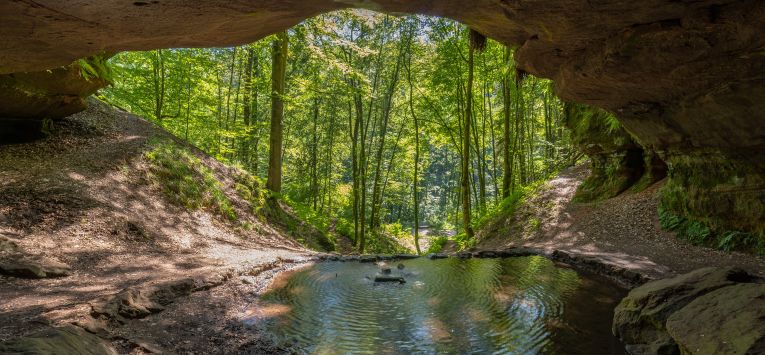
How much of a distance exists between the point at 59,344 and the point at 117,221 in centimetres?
660

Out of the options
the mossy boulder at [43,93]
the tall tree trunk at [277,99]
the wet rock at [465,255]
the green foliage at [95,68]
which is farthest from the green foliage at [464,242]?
the mossy boulder at [43,93]

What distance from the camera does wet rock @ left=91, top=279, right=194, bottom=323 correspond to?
199 inches

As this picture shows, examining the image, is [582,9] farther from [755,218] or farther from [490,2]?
[755,218]

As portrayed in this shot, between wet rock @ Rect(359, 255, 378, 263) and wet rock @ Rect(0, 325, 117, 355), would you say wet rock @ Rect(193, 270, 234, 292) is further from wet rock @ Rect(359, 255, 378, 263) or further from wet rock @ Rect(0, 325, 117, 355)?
wet rock @ Rect(359, 255, 378, 263)

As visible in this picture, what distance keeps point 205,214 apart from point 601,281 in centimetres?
1092

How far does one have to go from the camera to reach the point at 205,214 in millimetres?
12188

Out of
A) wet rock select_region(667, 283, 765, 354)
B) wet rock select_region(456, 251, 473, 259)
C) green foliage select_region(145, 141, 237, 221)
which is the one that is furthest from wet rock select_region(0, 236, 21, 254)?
wet rock select_region(456, 251, 473, 259)

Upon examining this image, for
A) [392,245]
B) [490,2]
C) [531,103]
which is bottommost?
[392,245]

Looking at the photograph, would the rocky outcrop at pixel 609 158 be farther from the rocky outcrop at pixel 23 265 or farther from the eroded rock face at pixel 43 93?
the eroded rock face at pixel 43 93

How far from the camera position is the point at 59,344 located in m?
3.44

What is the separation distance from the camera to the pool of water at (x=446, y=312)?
5.40 meters

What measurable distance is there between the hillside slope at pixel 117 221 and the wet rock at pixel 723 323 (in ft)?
17.7

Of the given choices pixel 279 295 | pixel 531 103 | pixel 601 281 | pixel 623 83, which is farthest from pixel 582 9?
pixel 531 103

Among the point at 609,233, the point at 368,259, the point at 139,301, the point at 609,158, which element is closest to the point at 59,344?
the point at 139,301
